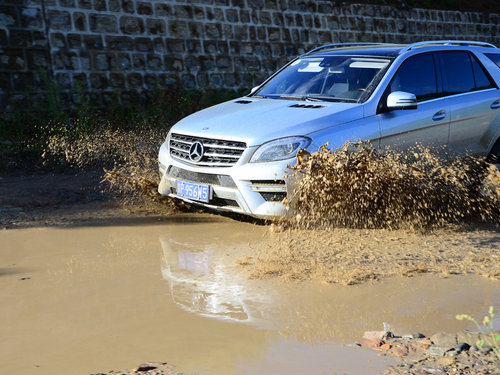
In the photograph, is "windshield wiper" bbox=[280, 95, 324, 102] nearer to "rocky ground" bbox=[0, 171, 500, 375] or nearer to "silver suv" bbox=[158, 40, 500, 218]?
Answer: "silver suv" bbox=[158, 40, 500, 218]

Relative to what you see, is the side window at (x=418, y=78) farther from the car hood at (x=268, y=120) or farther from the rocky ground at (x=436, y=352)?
the rocky ground at (x=436, y=352)

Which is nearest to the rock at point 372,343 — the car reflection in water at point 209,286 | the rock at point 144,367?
the car reflection in water at point 209,286

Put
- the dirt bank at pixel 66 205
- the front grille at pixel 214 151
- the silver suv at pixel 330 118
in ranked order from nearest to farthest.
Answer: the silver suv at pixel 330 118 → the front grille at pixel 214 151 → the dirt bank at pixel 66 205

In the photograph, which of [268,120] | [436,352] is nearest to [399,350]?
[436,352]

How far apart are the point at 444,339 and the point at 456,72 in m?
4.48

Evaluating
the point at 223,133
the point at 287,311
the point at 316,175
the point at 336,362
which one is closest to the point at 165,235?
the point at 223,133

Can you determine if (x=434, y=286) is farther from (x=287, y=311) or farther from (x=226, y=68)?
(x=226, y=68)

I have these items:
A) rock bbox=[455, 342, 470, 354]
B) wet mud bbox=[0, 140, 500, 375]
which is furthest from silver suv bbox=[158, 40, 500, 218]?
rock bbox=[455, 342, 470, 354]

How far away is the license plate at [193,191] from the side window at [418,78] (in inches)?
85.4

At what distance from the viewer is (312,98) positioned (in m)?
7.26

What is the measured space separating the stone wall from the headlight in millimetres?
7389

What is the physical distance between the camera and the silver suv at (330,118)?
631cm

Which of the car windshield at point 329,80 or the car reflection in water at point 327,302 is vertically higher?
the car windshield at point 329,80

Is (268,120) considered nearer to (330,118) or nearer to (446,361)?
(330,118)
